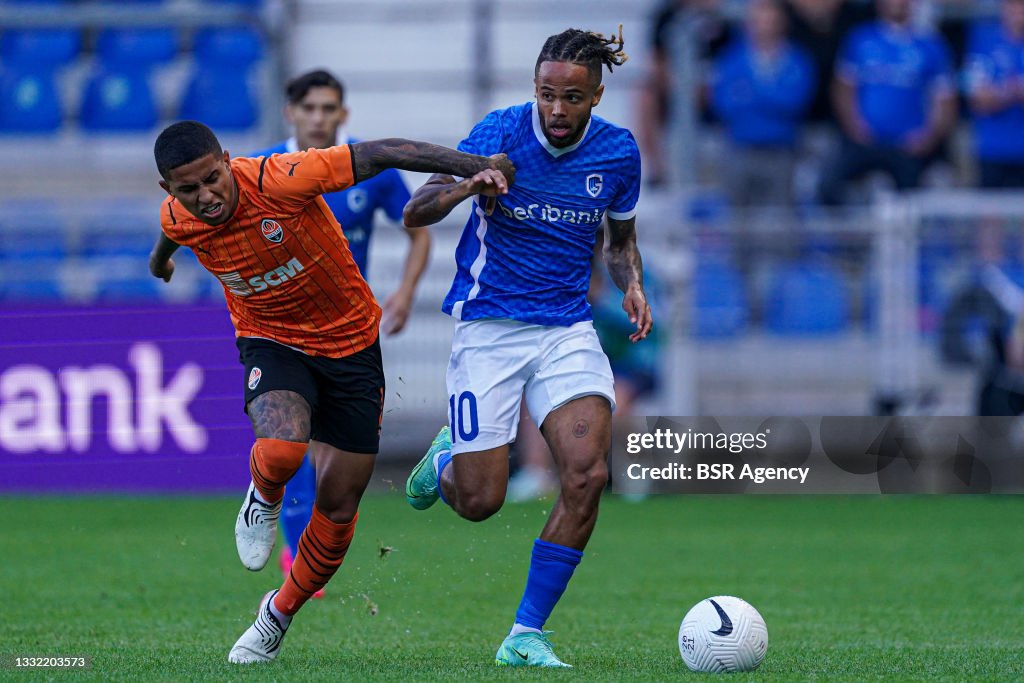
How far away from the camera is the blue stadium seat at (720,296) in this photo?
13617mm

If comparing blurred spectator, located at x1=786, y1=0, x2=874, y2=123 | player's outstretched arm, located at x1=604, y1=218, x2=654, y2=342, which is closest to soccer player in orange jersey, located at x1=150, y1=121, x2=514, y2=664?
player's outstretched arm, located at x1=604, y1=218, x2=654, y2=342

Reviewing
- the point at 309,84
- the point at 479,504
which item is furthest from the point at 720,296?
the point at 479,504

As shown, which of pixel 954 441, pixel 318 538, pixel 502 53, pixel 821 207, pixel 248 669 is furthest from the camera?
pixel 502 53

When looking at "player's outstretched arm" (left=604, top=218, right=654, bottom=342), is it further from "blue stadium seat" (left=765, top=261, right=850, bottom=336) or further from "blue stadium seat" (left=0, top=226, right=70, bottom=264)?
"blue stadium seat" (left=0, top=226, right=70, bottom=264)

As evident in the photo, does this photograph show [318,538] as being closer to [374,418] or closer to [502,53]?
[374,418]

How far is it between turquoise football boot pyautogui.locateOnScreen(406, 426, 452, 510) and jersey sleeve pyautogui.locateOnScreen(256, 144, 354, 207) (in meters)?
1.36

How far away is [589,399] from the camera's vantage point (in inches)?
246

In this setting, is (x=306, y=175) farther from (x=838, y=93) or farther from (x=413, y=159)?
(x=838, y=93)

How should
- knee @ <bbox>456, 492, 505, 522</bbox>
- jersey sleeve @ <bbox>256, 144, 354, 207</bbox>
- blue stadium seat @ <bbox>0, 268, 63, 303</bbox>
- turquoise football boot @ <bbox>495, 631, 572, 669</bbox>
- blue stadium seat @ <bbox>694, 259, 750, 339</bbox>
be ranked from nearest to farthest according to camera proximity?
turquoise football boot @ <bbox>495, 631, 572, 669</bbox> < jersey sleeve @ <bbox>256, 144, 354, 207</bbox> < knee @ <bbox>456, 492, 505, 522</bbox> < blue stadium seat @ <bbox>0, 268, 63, 303</bbox> < blue stadium seat @ <bbox>694, 259, 750, 339</bbox>

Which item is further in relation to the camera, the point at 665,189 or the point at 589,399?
the point at 665,189

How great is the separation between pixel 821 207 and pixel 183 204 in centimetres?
973

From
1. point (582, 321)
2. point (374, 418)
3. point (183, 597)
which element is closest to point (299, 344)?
point (374, 418)

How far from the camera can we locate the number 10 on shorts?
6.44m

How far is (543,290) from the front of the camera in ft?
21.1
